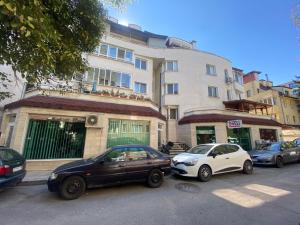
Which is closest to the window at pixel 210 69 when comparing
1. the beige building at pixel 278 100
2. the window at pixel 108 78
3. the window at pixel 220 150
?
the window at pixel 108 78

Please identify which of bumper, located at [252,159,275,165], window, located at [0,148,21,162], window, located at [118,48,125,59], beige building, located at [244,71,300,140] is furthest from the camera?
beige building, located at [244,71,300,140]

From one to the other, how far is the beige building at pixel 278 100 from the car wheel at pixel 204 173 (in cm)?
2620

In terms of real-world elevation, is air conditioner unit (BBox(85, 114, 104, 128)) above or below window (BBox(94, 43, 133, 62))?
below

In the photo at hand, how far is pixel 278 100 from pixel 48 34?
124 ft

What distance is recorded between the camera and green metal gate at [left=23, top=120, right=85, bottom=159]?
402 inches

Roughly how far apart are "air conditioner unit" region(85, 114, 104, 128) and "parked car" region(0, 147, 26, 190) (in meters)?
4.85

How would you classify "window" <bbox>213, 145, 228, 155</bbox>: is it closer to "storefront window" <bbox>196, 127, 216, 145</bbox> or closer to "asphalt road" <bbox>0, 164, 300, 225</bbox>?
"asphalt road" <bbox>0, 164, 300, 225</bbox>

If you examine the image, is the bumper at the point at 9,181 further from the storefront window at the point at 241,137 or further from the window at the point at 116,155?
the storefront window at the point at 241,137

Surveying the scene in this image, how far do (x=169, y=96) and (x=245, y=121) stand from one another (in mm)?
9166

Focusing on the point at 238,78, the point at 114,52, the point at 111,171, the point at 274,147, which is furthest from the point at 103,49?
the point at 238,78

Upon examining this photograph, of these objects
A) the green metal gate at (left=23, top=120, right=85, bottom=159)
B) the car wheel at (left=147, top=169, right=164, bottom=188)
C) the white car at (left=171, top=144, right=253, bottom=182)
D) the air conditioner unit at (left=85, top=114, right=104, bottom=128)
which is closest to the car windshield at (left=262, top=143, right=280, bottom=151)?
the white car at (left=171, top=144, right=253, bottom=182)

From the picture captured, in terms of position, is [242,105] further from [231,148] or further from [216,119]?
[231,148]

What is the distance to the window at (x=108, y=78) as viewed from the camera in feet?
53.3

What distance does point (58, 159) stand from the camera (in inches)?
415
